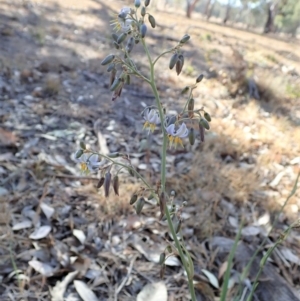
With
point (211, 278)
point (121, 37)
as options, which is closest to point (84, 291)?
Answer: point (211, 278)

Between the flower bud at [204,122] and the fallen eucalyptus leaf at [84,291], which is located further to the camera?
the fallen eucalyptus leaf at [84,291]

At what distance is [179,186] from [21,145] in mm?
1135

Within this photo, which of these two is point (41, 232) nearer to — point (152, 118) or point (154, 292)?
point (154, 292)

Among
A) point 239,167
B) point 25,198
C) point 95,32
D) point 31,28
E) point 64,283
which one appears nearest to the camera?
point 64,283

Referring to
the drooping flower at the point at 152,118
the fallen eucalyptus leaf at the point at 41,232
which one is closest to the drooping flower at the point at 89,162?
the drooping flower at the point at 152,118

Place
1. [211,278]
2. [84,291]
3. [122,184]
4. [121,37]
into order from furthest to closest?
1. [122,184]
2. [211,278]
3. [84,291]
4. [121,37]

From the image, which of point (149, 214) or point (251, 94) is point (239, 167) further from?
point (251, 94)

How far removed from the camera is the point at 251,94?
4.87 meters

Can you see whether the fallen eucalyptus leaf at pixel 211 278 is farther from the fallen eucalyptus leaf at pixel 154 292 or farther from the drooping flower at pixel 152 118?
the drooping flower at pixel 152 118

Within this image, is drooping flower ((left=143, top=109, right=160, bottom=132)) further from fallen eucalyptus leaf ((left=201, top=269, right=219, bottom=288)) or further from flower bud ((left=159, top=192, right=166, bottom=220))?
fallen eucalyptus leaf ((left=201, top=269, right=219, bottom=288))

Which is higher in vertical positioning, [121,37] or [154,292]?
[121,37]

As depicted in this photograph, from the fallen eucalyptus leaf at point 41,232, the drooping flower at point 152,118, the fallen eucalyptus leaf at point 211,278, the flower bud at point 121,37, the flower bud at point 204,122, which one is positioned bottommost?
the fallen eucalyptus leaf at point 41,232

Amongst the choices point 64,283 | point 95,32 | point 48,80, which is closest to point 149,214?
point 64,283

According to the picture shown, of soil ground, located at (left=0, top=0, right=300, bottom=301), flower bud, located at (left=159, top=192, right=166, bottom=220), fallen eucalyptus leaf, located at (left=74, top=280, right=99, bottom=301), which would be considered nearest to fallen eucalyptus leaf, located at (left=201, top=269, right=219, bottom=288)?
soil ground, located at (left=0, top=0, right=300, bottom=301)
